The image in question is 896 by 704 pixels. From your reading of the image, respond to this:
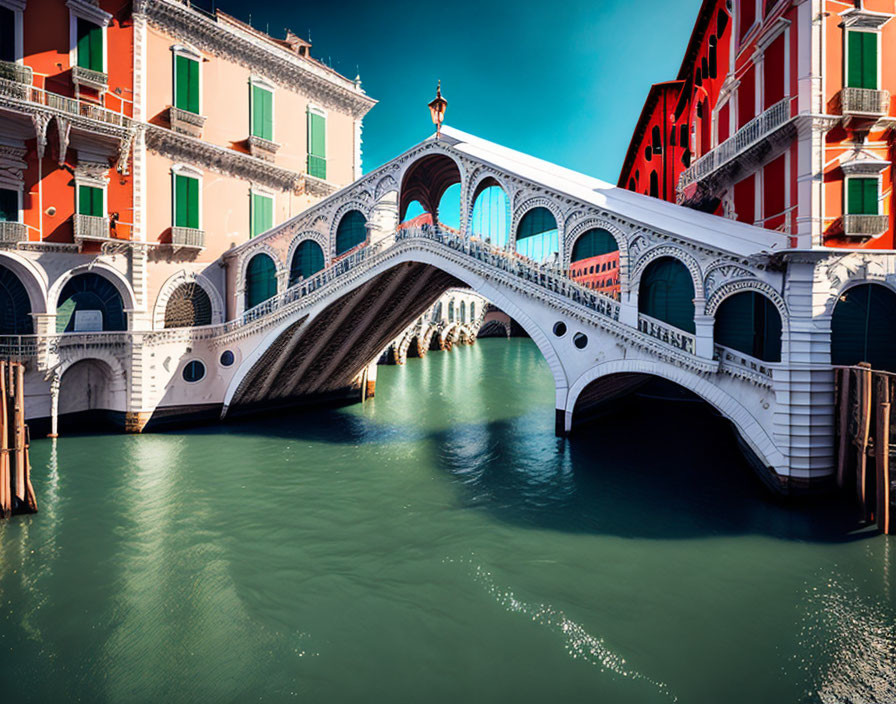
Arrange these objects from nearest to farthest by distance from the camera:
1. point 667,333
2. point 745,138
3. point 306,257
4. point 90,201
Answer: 1. point 667,333
2. point 745,138
3. point 90,201
4. point 306,257

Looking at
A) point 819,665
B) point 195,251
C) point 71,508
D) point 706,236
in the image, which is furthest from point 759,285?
point 195,251

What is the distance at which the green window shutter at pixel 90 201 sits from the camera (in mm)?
17703

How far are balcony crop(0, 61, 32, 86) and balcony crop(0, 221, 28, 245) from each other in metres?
4.44

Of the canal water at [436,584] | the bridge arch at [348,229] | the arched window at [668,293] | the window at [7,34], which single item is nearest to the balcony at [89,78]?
the window at [7,34]

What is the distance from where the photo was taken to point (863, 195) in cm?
1210

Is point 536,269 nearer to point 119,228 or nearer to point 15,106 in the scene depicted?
point 119,228

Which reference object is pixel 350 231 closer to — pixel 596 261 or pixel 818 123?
pixel 596 261

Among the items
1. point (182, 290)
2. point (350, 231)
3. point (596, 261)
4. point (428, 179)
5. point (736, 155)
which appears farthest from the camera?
point (428, 179)

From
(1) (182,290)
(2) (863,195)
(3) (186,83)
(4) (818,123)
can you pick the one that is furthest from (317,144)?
(2) (863,195)

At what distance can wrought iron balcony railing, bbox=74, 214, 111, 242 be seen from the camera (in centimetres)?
1725

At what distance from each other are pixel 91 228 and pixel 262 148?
324 inches

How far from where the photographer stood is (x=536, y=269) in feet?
54.6

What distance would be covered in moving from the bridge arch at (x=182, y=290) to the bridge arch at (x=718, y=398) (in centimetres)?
1557

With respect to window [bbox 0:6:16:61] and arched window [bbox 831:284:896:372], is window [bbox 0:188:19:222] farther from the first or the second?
arched window [bbox 831:284:896:372]
